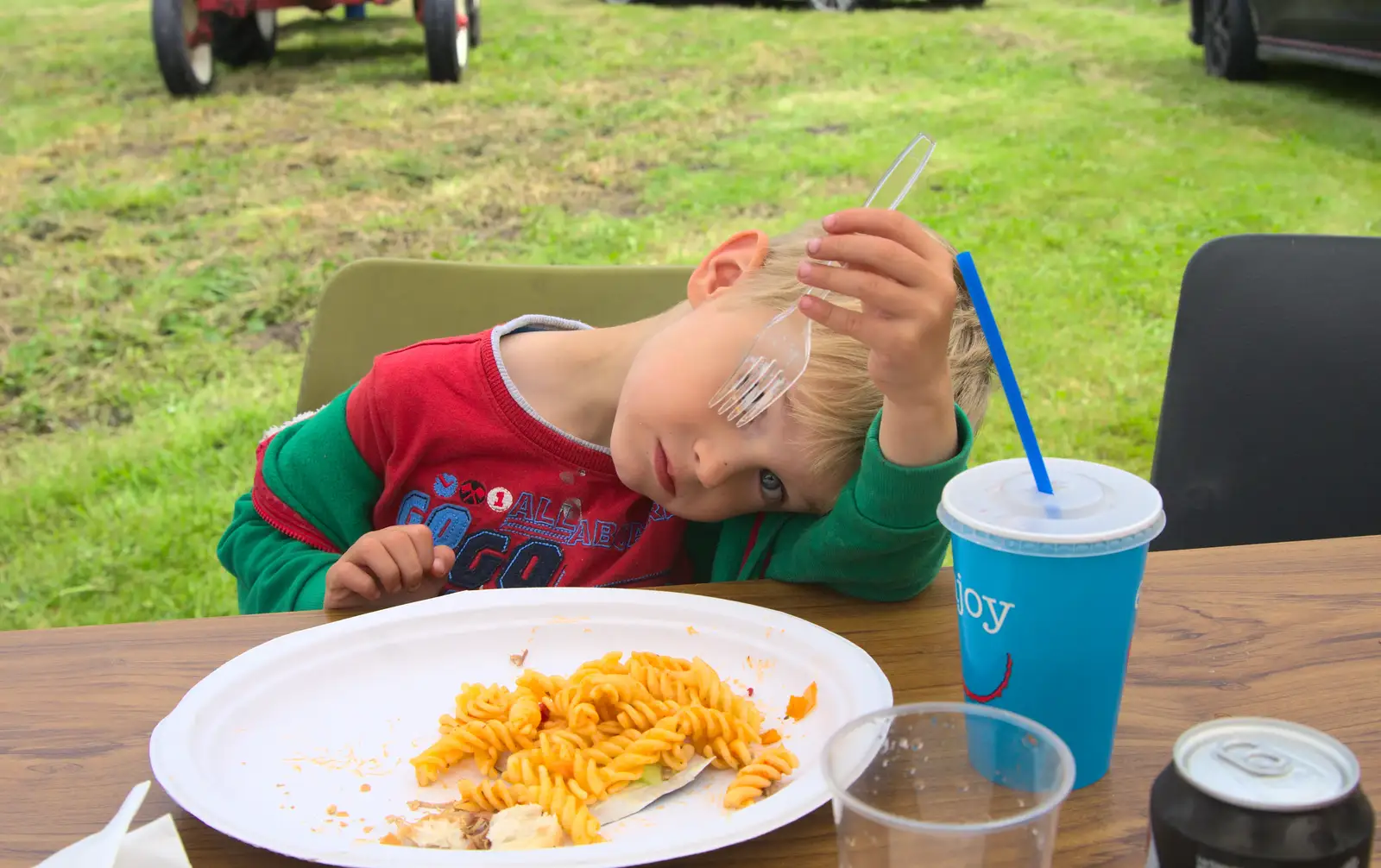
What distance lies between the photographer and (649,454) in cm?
146

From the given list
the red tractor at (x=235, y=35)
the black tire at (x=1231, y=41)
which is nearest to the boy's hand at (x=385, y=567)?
the red tractor at (x=235, y=35)

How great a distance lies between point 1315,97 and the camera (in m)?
7.18

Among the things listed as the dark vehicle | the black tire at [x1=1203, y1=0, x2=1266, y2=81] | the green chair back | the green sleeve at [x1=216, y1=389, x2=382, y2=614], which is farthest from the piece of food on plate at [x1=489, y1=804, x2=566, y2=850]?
the black tire at [x1=1203, y1=0, x2=1266, y2=81]

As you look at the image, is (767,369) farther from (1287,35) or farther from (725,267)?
(1287,35)

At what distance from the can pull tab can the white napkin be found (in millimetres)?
604

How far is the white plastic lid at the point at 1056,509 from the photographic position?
0.83m

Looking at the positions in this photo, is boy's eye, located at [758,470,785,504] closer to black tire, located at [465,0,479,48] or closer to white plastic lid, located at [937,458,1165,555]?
white plastic lid, located at [937,458,1165,555]

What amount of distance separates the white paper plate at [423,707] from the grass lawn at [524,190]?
1075mm

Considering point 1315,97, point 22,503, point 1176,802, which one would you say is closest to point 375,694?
point 1176,802

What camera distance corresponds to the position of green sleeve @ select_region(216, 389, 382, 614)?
5.08ft

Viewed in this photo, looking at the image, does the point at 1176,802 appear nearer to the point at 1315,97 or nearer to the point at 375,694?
the point at 375,694

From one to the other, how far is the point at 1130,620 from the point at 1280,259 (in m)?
1.05

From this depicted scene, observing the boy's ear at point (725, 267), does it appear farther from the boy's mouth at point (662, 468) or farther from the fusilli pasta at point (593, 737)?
the fusilli pasta at point (593, 737)

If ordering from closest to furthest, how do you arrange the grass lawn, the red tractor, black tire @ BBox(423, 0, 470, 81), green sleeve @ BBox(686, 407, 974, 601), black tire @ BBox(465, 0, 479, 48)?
1. green sleeve @ BBox(686, 407, 974, 601)
2. the grass lawn
3. the red tractor
4. black tire @ BBox(423, 0, 470, 81)
5. black tire @ BBox(465, 0, 479, 48)
